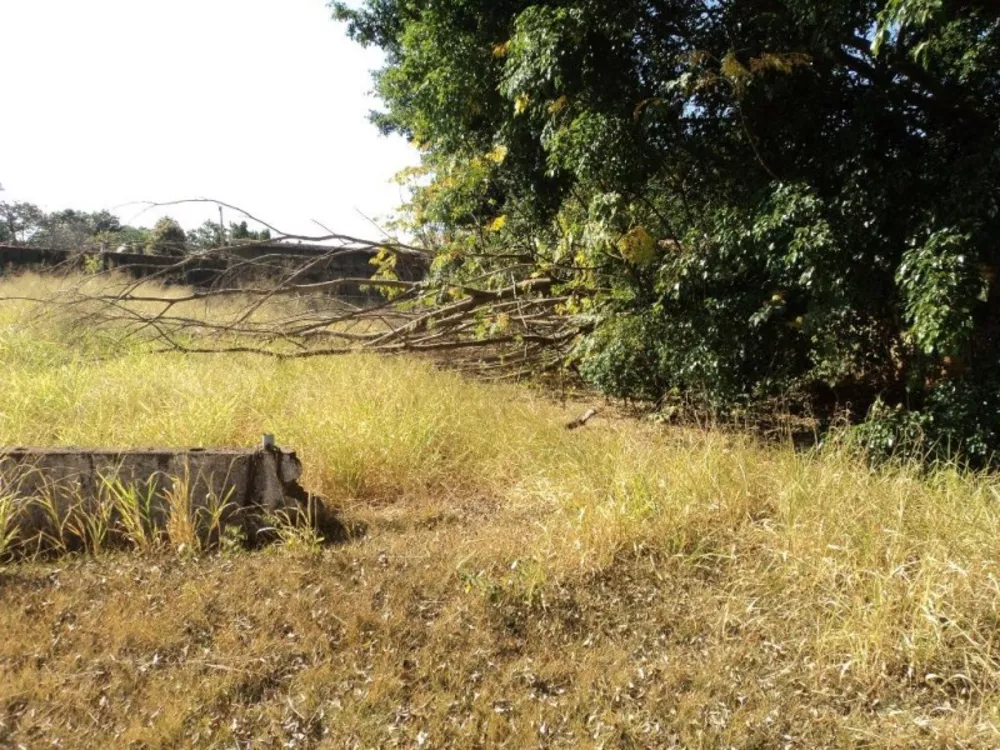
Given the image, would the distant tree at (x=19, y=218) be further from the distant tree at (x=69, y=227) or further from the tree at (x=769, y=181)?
the tree at (x=769, y=181)

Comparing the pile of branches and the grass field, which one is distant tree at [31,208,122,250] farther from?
the grass field

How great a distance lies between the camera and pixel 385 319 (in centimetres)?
839

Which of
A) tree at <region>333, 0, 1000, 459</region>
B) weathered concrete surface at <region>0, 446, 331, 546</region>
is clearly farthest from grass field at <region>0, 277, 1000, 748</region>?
tree at <region>333, 0, 1000, 459</region>

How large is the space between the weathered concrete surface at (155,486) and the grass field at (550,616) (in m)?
0.22

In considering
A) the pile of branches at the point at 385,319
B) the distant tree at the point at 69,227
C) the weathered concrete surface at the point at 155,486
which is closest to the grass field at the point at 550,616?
the weathered concrete surface at the point at 155,486

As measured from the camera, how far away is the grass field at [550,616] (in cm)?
215

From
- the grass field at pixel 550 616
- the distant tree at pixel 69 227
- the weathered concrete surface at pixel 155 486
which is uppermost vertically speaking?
the distant tree at pixel 69 227

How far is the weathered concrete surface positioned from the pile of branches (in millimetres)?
3642

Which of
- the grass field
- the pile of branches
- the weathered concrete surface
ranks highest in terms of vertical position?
the pile of branches

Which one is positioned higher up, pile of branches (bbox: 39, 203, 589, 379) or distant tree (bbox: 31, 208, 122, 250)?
distant tree (bbox: 31, 208, 122, 250)

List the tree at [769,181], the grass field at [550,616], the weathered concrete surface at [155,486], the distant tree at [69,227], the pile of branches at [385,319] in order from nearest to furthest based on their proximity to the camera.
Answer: the grass field at [550,616] → the weathered concrete surface at [155,486] → the tree at [769,181] → the pile of branches at [385,319] → the distant tree at [69,227]

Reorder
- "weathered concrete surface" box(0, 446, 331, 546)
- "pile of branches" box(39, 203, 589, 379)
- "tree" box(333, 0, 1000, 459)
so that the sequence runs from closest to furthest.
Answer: "weathered concrete surface" box(0, 446, 331, 546)
"tree" box(333, 0, 1000, 459)
"pile of branches" box(39, 203, 589, 379)

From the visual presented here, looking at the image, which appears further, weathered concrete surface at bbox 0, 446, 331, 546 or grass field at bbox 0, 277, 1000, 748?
weathered concrete surface at bbox 0, 446, 331, 546

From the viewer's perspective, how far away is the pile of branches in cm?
711
